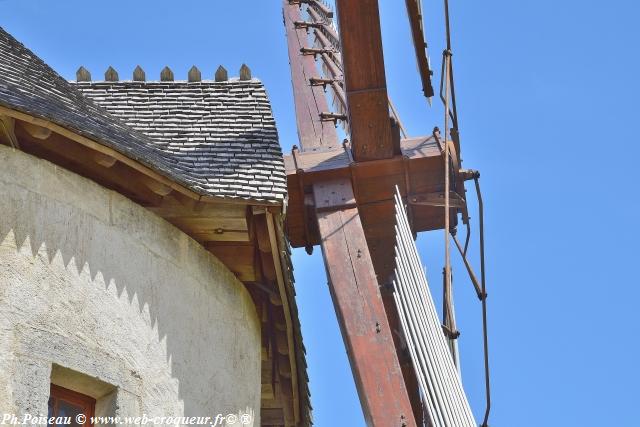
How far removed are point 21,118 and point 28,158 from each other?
0.39 meters

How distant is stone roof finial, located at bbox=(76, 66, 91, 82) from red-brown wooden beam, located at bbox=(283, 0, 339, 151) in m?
2.00

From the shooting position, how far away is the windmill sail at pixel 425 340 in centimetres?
1055

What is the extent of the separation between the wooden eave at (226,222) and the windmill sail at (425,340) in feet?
3.11

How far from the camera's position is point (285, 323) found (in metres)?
11.0

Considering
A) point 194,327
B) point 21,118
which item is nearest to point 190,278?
point 194,327

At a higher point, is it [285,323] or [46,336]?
[285,323]

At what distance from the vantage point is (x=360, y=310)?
11.0m

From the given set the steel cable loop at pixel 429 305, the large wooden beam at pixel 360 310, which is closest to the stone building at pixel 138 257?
the large wooden beam at pixel 360 310

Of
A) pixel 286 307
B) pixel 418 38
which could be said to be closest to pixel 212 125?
pixel 286 307

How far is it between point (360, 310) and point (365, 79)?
6.42 feet

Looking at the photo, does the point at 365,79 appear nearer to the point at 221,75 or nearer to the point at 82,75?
the point at 221,75

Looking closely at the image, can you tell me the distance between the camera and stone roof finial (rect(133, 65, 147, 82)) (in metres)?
12.3

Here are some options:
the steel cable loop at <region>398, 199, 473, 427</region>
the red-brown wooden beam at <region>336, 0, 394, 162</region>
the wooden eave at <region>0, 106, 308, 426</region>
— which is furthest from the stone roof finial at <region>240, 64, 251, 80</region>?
the wooden eave at <region>0, 106, 308, 426</region>

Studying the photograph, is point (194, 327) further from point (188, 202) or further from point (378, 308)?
point (378, 308)
